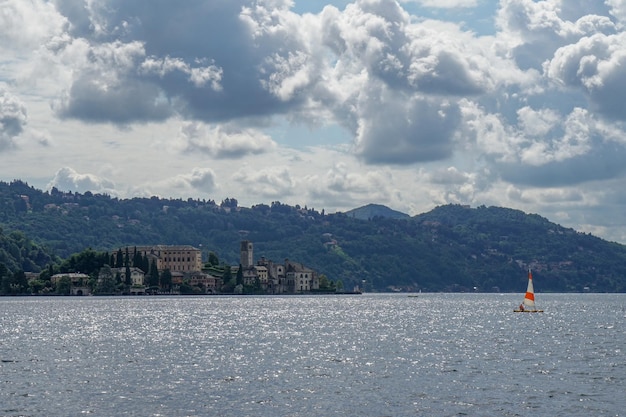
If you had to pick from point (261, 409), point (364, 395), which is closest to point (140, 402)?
point (261, 409)

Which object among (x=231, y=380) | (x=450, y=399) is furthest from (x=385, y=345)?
(x=450, y=399)

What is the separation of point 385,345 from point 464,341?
12.7 metres

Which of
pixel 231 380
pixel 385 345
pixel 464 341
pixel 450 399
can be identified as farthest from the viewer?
pixel 464 341

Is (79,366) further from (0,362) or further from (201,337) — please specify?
(201,337)

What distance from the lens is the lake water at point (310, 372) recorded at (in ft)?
205

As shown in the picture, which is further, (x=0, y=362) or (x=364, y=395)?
(x=0, y=362)

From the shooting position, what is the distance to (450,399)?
2579 inches

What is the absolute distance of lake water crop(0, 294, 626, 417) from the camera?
62.3 m

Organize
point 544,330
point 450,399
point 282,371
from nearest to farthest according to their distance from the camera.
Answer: point 450,399 → point 282,371 → point 544,330

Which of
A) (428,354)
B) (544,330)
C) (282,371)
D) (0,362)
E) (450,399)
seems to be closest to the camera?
(450,399)

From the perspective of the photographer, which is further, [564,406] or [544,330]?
[544,330]

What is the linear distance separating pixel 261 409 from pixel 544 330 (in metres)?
89.6

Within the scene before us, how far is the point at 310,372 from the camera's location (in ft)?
266

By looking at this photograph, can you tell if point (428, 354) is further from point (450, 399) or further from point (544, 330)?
point (544, 330)
